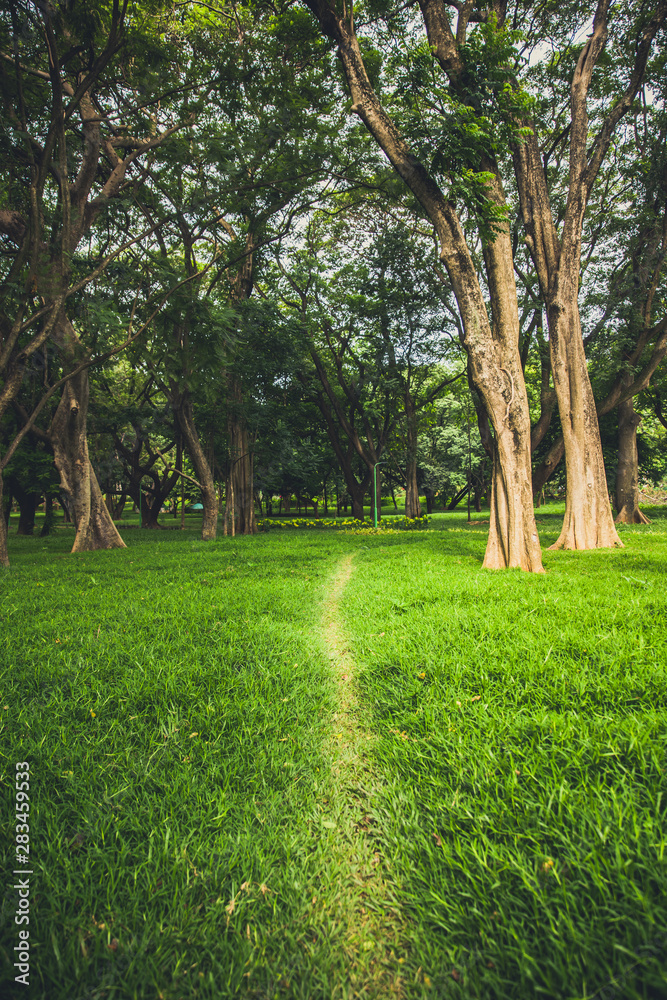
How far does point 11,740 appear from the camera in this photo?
97.0 inches

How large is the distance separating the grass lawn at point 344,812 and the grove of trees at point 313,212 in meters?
4.82

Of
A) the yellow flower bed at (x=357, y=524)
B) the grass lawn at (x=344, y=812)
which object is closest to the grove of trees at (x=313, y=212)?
the yellow flower bed at (x=357, y=524)

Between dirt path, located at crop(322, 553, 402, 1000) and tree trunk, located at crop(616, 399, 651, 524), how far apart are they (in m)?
17.0

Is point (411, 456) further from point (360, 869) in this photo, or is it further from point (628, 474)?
point (360, 869)

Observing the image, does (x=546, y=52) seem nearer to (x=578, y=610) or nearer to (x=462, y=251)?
(x=462, y=251)

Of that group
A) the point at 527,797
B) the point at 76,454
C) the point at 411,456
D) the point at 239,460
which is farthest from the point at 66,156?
the point at 411,456

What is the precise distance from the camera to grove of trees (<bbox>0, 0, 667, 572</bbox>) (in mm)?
7328

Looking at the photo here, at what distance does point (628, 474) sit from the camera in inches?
659

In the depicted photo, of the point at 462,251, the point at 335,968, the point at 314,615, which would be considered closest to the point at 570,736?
the point at 335,968

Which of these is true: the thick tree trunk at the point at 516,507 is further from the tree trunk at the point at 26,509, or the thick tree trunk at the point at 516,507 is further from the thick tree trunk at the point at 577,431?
the tree trunk at the point at 26,509

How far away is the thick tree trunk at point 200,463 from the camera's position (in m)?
14.0

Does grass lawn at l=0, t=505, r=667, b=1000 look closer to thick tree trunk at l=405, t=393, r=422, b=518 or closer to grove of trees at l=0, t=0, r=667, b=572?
grove of trees at l=0, t=0, r=667, b=572

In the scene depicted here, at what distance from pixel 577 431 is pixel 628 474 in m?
8.65

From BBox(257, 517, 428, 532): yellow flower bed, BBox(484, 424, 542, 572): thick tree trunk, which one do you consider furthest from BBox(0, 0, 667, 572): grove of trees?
BBox(257, 517, 428, 532): yellow flower bed
